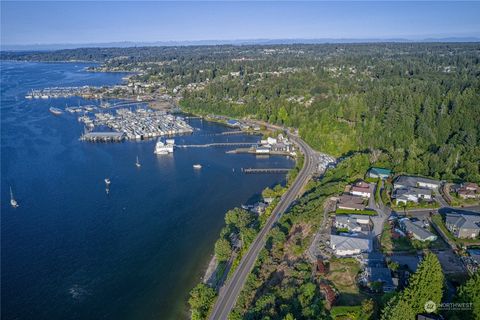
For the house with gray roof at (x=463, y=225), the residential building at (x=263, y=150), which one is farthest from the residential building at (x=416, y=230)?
the residential building at (x=263, y=150)

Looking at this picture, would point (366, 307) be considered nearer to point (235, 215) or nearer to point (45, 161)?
point (235, 215)

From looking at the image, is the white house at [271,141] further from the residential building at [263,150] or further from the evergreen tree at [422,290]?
the evergreen tree at [422,290]

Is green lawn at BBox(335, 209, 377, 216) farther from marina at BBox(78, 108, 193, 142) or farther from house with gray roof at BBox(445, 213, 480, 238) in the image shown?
marina at BBox(78, 108, 193, 142)

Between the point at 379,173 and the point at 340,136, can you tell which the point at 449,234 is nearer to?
the point at 379,173

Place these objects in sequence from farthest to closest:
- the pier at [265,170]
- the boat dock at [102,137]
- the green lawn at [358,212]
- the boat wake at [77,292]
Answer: the boat dock at [102,137], the pier at [265,170], the green lawn at [358,212], the boat wake at [77,292]

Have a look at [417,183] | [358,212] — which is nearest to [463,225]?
[358,212]

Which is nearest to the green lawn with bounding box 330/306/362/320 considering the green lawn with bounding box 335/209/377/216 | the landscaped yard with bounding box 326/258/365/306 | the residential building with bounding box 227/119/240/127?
the landscaped yard with bounding box 326/258/365/306

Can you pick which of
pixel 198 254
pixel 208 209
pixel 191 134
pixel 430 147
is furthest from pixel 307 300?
pixel 191 134
